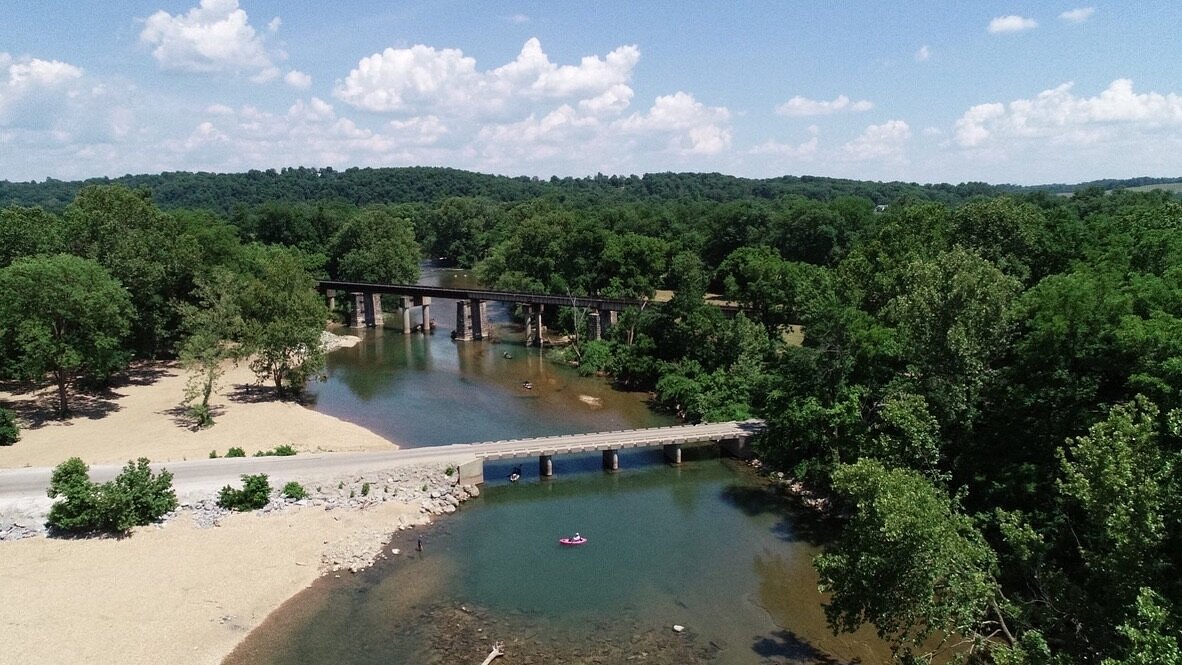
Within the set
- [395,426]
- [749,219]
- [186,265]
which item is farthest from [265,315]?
[749,219]

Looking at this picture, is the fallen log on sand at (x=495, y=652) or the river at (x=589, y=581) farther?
the river at (x=589, y=581)

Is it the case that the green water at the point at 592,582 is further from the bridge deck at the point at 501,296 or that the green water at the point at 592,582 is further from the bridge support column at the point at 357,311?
the bridge support column at the point at 357,311

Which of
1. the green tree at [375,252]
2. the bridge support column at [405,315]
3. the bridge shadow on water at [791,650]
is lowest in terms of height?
the bridge shadow on water at [791,650]

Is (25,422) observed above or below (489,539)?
above

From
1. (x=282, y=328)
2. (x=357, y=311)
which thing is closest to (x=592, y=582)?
(x=282, y=328)

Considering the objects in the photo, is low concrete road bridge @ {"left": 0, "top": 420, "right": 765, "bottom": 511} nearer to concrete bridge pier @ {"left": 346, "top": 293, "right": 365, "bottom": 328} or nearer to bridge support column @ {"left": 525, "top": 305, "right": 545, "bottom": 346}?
bridge support column @ {"left": 525, "top": 305, "right": 545, "bottom": 346}

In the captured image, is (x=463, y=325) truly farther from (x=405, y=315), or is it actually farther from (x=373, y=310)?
(x=373, y=310)

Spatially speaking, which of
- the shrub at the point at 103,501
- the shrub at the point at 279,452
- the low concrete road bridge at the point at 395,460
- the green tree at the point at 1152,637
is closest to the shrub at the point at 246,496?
the low concrete road bridge at the point at 395,460

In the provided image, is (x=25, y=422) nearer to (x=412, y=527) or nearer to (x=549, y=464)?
(x=412, y=527)
